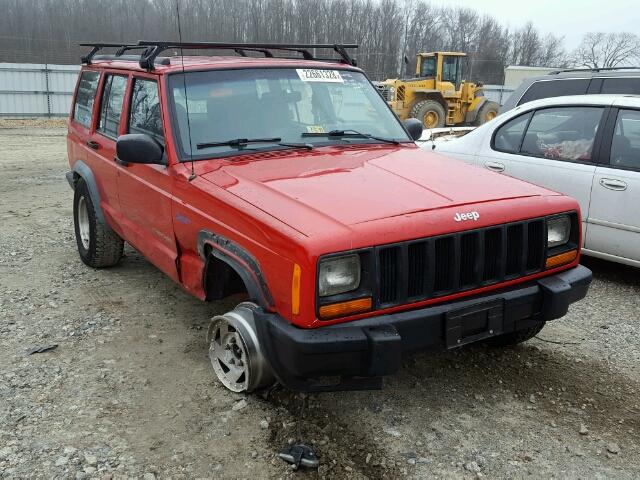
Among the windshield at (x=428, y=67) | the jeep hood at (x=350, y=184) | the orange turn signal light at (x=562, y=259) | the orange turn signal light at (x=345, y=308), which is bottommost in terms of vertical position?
the orange turn signal light at (x=345, y=308)

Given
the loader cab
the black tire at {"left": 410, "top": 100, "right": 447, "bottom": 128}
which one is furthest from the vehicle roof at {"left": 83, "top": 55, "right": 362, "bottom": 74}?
the loader cab

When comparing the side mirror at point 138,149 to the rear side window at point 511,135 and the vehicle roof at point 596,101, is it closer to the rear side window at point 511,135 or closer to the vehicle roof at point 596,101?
the rear side window at point 511,135

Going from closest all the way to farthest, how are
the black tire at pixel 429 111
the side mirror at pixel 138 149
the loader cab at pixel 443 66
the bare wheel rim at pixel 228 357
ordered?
the bare wheel rim at pixel 228 357
the side mirror at pixel 138 149
the black tire at pixel 429 111
the loader cab at pixel 443 66

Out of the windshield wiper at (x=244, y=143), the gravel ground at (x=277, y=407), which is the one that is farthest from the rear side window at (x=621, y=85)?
the windshield wiper at (x=244, y=143)

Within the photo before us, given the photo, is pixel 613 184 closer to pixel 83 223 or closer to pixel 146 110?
pixel 146 110

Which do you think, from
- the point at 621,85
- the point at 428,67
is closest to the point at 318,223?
the point at 621,85

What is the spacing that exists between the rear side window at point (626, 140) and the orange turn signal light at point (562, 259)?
2027 millimetres

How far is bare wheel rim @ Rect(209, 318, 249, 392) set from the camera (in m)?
3.36

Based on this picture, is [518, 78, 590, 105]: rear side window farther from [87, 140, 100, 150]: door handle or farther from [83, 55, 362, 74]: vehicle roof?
[87, 140, 100, 150]: door handle

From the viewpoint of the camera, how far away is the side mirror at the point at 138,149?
365 centimetres

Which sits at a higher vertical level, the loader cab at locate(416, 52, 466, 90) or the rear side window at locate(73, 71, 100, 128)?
the loader cab at locate(416, 52, 466, 90)

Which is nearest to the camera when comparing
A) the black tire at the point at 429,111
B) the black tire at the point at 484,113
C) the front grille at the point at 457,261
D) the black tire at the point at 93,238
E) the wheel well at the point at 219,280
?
the front grille at the point at 457,261

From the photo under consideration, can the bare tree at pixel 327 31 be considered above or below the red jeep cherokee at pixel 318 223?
above

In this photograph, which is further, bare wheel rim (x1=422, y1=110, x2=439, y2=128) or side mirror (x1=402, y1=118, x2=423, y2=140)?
bare wheel rim (x1=422, y1=110, x2=439, y2=128)
